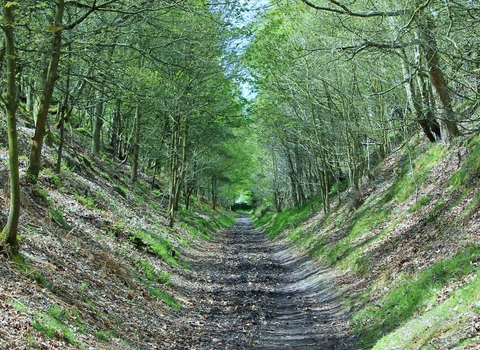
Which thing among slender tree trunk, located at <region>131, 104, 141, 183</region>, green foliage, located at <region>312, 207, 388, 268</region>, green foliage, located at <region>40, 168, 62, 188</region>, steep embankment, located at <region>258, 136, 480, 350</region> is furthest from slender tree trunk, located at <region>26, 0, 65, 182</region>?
slender tree trunk, located at <region>131, 104, 141, 183</region>

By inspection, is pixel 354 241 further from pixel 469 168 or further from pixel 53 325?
pixel 53 325

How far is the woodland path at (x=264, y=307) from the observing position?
10234 mm

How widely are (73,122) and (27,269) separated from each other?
27726 millimetres

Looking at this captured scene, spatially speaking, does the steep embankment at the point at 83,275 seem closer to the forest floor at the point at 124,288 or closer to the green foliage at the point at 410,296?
the forest floor at the point at 124,288

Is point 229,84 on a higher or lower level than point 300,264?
higher

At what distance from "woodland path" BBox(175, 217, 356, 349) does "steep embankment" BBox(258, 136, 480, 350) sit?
2.20ft

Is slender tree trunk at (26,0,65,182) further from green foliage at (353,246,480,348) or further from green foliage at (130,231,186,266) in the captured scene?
green foliage at (353,246,480,348)

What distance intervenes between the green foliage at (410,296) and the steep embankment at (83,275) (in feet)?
12.3

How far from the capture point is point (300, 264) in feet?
65.8

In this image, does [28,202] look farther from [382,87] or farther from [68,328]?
[382,87]

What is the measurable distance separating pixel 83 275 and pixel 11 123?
372 centimetres

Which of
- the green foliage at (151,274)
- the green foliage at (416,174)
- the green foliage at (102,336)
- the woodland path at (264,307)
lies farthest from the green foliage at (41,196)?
the green foliage at (416,174)

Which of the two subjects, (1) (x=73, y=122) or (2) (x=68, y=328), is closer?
(2) (x=68, y=328)

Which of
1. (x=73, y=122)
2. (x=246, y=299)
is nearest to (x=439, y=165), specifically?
(x=246, y=299)
